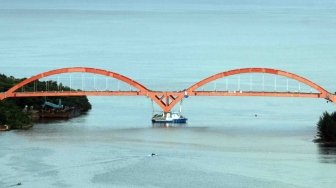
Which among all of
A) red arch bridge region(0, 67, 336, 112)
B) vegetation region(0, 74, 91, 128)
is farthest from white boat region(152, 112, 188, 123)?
vegetation region(0, 74, 91, 128)

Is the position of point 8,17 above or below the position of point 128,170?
above

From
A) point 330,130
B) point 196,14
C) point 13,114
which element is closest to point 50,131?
point 13,114

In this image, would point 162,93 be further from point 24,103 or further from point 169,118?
point 24,103

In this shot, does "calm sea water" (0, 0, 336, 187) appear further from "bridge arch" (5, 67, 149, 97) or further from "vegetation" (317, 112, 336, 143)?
"bridge arch" (5, 67, 149, 97)

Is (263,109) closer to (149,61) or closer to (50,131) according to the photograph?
(50,131)

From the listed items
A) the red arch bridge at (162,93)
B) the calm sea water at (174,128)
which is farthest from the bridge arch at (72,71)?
the calm sea water at (174,128)

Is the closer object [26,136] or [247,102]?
[26,136]
